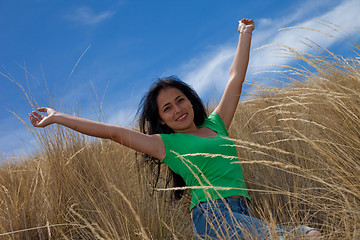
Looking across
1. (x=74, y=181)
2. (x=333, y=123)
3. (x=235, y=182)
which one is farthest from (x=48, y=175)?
(x=333, y=123)

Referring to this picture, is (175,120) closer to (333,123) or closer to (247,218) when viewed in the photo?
(247,218)

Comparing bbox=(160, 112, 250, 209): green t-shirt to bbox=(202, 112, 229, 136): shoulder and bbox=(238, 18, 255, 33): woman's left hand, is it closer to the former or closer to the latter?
bbox=(202, 112, 229, 136): shoulder

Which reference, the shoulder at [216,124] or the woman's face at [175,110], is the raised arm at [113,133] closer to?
the woman's face at [175,110]

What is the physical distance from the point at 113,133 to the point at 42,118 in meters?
0.64

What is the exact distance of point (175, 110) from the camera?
2549 millimetres

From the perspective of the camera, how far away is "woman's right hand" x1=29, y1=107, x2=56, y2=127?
232 cm

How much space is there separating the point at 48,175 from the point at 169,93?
116 centimetres

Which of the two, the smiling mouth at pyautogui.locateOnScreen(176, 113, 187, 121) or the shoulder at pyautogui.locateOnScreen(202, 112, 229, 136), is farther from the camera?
the shoulder at pyautogui.locateOnScreen(202, 112, 229, 136)

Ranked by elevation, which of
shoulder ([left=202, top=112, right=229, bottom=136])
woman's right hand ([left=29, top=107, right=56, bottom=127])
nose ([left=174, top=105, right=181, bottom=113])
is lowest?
shoulder ([left=202, top=112, right=229, bottom=136])

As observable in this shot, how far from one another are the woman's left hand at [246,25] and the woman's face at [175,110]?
891mm

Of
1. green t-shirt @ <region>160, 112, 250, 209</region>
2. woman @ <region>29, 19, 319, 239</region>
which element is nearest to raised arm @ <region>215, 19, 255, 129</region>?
woman @ <region>29, 19, 319, 239</region>

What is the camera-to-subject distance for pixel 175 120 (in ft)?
8.38

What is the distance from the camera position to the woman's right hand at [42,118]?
2.32 m

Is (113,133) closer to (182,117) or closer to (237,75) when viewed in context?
(182,117)
